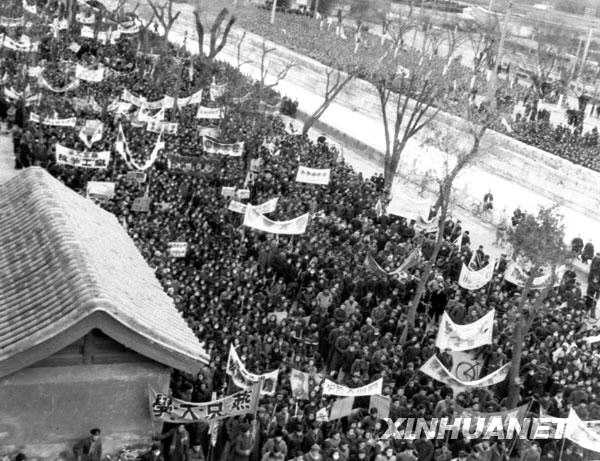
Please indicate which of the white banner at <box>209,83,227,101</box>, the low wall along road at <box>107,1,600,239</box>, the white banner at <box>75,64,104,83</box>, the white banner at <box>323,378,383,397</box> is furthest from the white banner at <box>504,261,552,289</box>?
the white banner at <box>209,83,227,101</box>

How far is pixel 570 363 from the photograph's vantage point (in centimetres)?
1650

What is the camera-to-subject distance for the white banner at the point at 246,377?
13812 mm

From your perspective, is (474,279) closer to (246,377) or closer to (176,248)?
(176,248)

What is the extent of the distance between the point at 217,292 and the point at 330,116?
90.1 ft

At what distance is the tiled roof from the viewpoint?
10.9 m

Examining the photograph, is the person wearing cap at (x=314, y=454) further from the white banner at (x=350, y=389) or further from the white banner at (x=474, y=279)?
the white banner at (x=474, y=279)

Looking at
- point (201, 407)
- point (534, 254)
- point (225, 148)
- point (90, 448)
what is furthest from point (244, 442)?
point (225, 148)

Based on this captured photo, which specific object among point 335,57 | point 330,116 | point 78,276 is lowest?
point 330,116

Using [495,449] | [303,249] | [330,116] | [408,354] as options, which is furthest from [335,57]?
[495,449]

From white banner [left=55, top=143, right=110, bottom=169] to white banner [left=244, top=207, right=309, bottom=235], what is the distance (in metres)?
4.06

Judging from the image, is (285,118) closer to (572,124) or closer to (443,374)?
(572,124)

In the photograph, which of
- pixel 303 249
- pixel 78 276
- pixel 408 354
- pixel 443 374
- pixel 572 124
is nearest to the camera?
pixel 78 276

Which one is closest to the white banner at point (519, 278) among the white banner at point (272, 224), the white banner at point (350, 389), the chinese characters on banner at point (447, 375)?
the white banner at point (272, 224)

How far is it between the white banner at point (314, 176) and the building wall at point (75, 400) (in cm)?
1254
